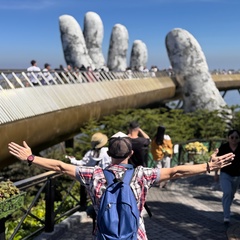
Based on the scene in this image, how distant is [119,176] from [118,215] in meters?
0.33

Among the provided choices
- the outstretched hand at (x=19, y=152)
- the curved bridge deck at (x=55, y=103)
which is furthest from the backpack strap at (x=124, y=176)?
the curved bridge deck at (x=55, y=103)

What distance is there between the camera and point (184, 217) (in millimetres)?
7836

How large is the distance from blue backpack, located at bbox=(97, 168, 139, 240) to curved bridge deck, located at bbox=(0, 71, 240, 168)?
7.07 metres

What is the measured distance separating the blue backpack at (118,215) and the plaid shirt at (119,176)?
161mm

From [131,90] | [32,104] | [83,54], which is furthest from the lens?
[83,54]

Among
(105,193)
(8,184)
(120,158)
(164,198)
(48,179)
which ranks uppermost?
(120,158)

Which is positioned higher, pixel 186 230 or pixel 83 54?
pixel 83 54

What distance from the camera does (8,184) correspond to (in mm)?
4762

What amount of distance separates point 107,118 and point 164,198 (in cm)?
939

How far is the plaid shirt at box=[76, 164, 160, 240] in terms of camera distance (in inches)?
133

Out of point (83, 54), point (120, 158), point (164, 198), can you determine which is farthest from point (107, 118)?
point (83, 54)

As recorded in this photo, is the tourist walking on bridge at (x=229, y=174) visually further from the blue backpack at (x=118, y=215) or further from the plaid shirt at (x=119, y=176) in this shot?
the blue backpack at (x=118, y=215)

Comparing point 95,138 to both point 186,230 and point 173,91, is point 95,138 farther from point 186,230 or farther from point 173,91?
point 173,91

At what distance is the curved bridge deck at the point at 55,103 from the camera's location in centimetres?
→ 1080
